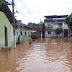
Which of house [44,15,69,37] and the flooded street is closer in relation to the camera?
the flooded street

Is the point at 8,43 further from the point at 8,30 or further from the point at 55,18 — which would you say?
the point at 55,18

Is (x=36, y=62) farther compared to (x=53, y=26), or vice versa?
(x=53, y=26)

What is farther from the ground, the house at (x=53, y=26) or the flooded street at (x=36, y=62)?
the house at (x=53, y=26)

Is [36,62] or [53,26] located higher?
[53,26]

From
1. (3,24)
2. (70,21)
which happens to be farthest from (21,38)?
(70,21)

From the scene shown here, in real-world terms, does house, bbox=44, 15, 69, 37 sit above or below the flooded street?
above

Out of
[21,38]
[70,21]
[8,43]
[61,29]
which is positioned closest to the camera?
[8,43]

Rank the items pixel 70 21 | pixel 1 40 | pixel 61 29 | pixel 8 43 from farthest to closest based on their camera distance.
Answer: pixel 61 29
pixel 70 21
pixel 8 43
pixel 1 40

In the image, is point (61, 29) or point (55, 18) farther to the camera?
point (55, 18)

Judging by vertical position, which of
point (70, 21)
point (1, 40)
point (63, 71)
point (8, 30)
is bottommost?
point (63, 71)

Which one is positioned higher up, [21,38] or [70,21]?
[70,21]

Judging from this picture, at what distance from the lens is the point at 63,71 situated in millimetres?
6699

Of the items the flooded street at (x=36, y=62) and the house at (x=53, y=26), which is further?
the house at (x=53, y=26)

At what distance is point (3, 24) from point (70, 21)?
16330mm
